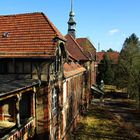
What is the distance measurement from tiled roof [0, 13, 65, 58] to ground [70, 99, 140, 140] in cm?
1157

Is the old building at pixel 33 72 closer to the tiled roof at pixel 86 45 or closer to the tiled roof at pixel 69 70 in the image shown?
the tiled roof at pixel 69 70

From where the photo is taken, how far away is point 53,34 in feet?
59.7

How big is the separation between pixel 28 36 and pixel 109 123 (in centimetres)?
1787

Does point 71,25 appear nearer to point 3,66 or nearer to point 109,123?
point 109,123

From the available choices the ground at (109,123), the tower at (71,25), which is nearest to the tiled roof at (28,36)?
the ground at (109,123)

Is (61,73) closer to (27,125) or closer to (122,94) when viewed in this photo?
(27,125)

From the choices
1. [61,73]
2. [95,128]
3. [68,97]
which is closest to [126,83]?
[95,128]

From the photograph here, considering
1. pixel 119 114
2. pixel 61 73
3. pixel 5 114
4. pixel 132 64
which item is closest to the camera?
pixel 5 114

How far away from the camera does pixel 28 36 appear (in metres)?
18.7

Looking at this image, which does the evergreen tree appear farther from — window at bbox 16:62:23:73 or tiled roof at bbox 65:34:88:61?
window at bbox 16:62:23:73

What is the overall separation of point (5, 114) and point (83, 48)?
2492 centimetres

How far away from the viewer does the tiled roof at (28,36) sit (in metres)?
17.4

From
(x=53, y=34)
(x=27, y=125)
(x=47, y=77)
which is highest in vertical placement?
(x=53, y=34)

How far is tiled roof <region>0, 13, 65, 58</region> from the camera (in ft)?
57.1
